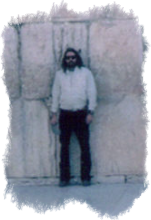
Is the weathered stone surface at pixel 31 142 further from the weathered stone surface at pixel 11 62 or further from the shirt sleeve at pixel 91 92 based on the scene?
the shirt sleeve at pixel 91 92

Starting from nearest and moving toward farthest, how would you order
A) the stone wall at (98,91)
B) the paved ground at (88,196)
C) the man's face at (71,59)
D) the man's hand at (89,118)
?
the paved ground at (88,196)
the man's face at (71,59)
the man's hand at (89,118)
the stone wall at (98,91)

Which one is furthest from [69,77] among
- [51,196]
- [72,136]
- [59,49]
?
[51,196]

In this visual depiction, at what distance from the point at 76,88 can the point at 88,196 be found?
135 centimetres

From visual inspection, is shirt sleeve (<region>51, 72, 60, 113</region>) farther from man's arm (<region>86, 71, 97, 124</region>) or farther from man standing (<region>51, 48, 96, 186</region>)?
man's arm (<region>86, 71, 97, 124</region>)

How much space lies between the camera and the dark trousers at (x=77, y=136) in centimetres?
618

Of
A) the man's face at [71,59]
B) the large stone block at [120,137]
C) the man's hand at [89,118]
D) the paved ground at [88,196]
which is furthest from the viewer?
the large stone block at [120,137]

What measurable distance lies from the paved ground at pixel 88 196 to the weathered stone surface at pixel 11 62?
128 cm

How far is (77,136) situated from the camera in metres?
6.27

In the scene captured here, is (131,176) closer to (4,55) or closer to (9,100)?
(9,100)

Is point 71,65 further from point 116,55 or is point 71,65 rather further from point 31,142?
point 31,142

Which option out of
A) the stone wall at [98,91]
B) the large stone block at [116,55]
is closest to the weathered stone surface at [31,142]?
the stone wall at [98,91]

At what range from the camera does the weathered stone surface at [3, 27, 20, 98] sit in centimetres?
633

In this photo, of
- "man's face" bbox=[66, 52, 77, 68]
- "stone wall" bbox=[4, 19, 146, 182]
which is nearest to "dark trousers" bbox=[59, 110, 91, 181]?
"stone wall" bbox=[4, 19, 146, 182]

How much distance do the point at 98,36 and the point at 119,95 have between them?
0.81 meters
